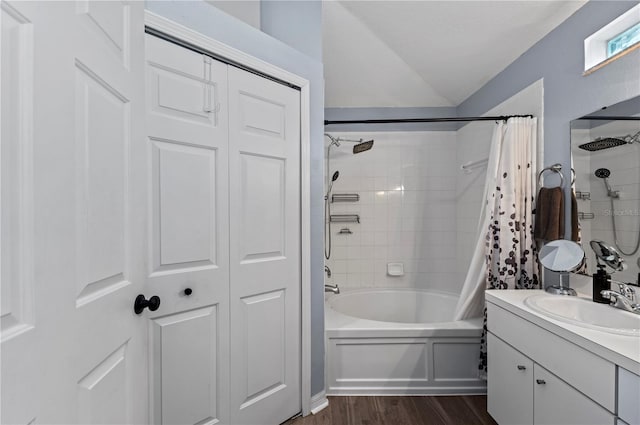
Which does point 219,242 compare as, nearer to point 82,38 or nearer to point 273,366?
point 273,366

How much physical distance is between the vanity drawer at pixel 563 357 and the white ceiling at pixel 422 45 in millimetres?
1751

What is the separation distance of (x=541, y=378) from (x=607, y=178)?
104 cm

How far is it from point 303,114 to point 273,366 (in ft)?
4.81

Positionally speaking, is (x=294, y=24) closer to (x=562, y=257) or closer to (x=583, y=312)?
(x=562, y=257)

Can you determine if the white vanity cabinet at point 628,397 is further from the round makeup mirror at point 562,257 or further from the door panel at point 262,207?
the door panel at point 262,207

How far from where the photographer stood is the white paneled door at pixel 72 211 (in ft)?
1.97

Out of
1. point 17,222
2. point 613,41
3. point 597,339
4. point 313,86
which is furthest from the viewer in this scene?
point 313,86

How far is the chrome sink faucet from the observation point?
147 cm

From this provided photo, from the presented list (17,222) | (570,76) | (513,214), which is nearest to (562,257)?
(513,214)

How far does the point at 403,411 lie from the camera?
7.13ft

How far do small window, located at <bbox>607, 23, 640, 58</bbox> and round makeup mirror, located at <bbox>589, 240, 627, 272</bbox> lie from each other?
3.03ft

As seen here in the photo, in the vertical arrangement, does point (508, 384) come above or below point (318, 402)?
above

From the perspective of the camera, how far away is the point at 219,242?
66.1 inches

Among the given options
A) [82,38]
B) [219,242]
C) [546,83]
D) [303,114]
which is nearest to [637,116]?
[546,83]
